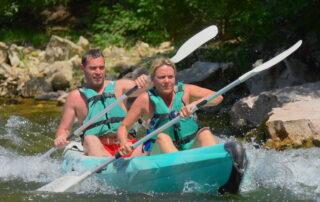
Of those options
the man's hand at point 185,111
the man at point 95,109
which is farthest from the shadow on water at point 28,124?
the man's hand at point 185,111

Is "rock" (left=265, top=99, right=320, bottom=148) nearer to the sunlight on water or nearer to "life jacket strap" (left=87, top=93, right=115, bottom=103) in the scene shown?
the sunlight on water

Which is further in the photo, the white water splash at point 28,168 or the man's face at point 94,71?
the white water splash at point 28,168

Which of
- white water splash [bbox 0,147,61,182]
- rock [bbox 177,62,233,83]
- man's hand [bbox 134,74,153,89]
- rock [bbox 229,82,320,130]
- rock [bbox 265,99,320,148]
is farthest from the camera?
rock [bbox 177,62,233,83]

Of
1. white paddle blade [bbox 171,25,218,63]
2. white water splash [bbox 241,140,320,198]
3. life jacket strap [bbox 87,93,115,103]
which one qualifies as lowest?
white water splash [bbox 241,140,320,198]

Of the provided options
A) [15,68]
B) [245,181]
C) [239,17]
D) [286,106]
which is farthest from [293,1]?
[15,68]

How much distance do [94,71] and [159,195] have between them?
1.24 metres

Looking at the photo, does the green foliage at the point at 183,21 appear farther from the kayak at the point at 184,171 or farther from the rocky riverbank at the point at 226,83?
the kayak at the point at 184,171

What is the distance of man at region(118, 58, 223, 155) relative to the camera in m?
4.77

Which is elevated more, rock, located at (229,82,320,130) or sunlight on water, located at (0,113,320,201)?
rock, located at (229,82,320,130)

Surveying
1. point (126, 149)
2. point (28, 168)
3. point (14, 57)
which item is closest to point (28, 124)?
point (28, 168)

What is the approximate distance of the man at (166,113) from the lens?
477 cm

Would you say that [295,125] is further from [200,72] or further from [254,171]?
[200,72]

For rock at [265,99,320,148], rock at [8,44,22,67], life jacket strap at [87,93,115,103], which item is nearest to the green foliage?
rock at [8,44,22,67]

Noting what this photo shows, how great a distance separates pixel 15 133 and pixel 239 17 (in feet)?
14.0
